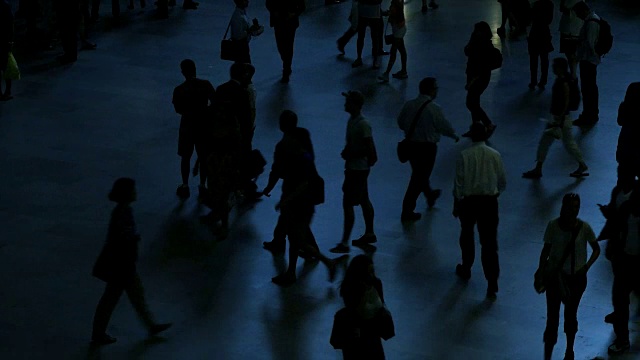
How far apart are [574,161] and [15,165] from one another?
7.11m

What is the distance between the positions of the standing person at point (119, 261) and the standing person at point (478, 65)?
7.12m

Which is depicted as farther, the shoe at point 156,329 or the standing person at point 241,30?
the standing person at point 241,30

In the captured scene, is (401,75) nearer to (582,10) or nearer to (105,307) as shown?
(582,10)

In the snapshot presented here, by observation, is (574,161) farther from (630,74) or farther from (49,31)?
(49,31)

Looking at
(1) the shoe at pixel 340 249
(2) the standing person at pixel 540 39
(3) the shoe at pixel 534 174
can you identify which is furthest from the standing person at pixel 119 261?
(2) the standing person at pixel 540 39

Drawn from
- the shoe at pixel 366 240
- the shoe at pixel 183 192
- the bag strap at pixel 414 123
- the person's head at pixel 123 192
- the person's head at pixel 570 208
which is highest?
the person's head at pixel 570 208

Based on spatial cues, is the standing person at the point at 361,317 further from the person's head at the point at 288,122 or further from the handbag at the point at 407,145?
the handbag at the point at 407,145

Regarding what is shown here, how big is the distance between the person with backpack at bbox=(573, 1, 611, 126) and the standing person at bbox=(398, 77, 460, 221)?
455 centimetres

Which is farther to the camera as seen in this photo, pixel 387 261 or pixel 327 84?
pixel 327 84

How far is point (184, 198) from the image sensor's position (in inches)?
593

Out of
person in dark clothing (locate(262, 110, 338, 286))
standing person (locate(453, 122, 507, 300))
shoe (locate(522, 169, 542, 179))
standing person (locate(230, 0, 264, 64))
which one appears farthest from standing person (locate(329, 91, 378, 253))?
standing person (locate(230, 0, 264, 64))

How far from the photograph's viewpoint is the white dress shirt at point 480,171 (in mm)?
11977

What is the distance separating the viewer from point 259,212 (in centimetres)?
1461

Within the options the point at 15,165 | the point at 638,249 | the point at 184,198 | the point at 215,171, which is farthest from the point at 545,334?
the point at 15,165
